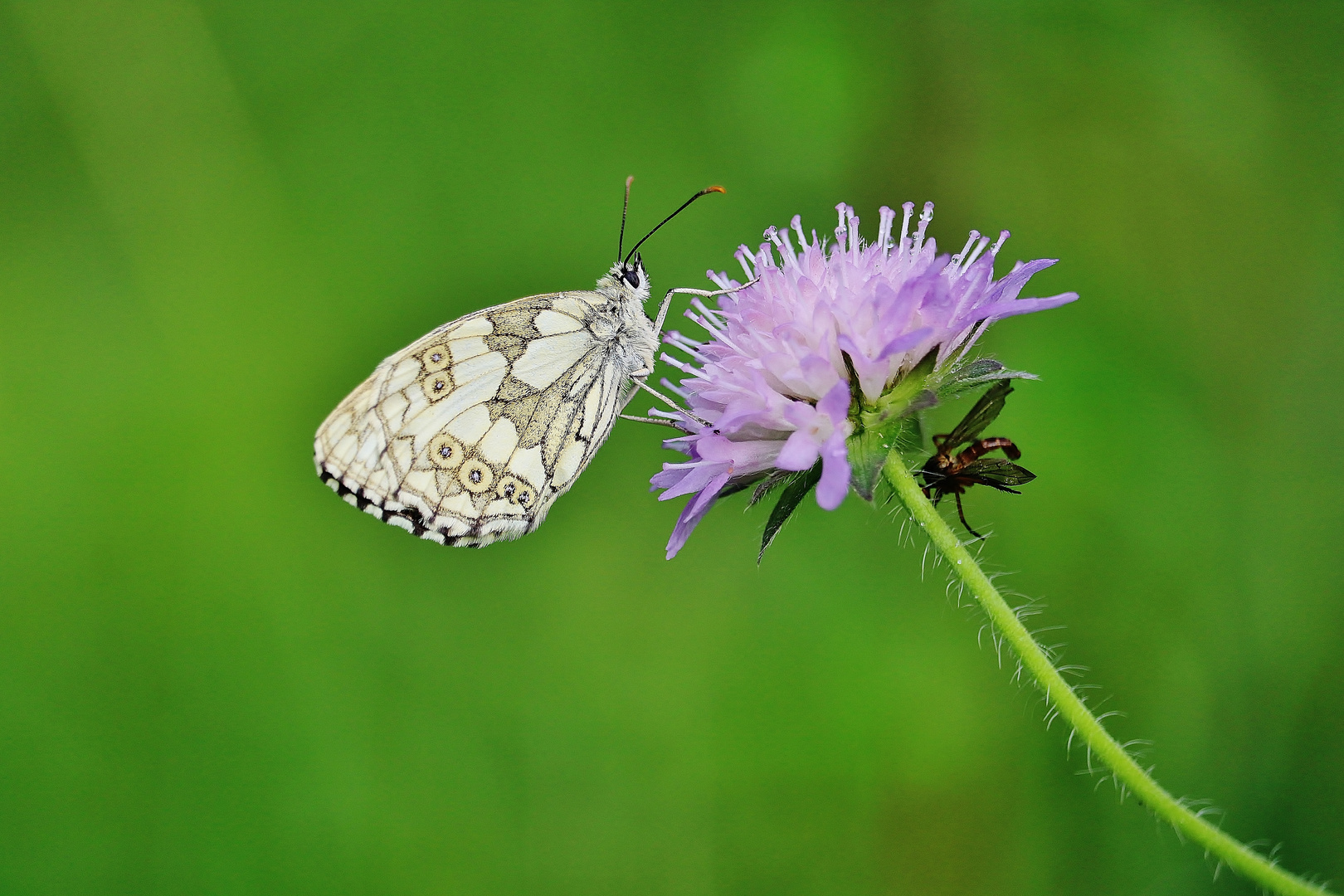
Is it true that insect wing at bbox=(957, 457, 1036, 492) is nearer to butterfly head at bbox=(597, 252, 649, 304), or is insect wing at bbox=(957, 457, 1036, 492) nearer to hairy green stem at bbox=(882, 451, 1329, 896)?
hairy green stem at bbox=(882, 451, 1329, 896)

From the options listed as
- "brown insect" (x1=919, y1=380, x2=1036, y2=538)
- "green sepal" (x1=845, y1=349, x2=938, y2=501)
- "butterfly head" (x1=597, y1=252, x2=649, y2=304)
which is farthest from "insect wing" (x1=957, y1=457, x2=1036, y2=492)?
"butterfly head" (x1=597, y1=252, x2=649, y2=304)

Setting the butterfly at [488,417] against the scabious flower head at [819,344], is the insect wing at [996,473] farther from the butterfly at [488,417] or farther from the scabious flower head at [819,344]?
the butterfly at [488,417]

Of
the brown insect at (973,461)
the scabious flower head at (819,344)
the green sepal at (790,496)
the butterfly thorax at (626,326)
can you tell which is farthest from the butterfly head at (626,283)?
the brown insect at (973,461)

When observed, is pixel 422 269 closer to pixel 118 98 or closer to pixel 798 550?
pixel 118 98

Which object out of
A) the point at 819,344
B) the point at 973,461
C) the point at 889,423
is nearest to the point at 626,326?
the point at 819,344

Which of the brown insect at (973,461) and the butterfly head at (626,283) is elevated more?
the butterfly head at (626,283)

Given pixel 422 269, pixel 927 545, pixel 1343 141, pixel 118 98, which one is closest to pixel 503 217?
pixel 422 269
